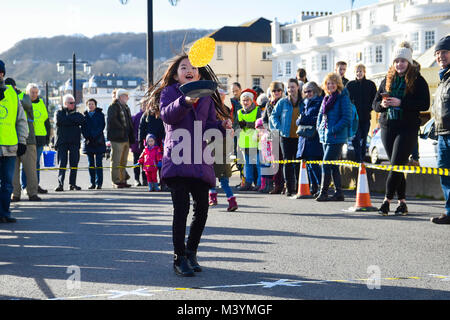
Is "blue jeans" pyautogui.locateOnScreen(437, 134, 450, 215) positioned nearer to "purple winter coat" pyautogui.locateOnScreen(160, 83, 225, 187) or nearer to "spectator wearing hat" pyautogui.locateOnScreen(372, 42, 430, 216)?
"spectator wearing hat" pyautogui.locateOnScreen(372, 42, 430, 216)

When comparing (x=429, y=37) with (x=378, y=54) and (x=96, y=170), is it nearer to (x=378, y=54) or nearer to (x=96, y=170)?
(x=378, y=54)

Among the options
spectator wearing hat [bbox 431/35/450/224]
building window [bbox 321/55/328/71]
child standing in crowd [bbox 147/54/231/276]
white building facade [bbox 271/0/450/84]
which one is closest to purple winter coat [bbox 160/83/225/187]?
child standing in crowd [bbox 147/54/231/276]

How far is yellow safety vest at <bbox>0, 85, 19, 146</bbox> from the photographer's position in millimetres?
9930

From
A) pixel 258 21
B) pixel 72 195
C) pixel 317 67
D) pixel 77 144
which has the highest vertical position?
pixel 258 21

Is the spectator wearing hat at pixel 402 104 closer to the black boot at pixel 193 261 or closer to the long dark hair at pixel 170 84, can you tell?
the long dark hair at pixel 170 84

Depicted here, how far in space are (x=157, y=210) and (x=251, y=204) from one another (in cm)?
167

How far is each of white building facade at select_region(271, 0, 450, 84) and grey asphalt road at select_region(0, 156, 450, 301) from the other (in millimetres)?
44721

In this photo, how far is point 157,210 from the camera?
11.6m

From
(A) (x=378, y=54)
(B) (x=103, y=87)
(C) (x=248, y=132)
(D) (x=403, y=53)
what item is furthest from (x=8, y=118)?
(B) (x=103, y=87)

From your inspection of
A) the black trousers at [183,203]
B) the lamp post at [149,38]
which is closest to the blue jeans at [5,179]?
the black trousers at [183,203]

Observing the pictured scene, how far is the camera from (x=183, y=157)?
6.13m

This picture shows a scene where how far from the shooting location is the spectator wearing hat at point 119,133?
16906mm
